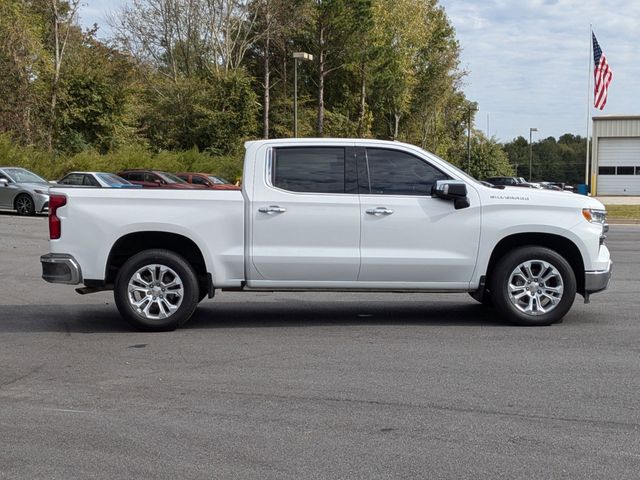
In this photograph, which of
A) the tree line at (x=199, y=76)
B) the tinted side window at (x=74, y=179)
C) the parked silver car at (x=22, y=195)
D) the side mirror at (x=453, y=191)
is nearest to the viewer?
the side mirror at (x=453, y=191)

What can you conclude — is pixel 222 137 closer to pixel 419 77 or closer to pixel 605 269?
pixel 419 77

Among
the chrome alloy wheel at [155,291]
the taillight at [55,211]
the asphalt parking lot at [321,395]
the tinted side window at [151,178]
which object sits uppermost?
the tinted side window at [151,178]

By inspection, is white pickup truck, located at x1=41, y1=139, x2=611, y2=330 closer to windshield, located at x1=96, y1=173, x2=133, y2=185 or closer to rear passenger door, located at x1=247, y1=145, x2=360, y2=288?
rear passenger door, located at x1=247, y1=145, x2=360, y2=288

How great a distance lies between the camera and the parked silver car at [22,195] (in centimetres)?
2672

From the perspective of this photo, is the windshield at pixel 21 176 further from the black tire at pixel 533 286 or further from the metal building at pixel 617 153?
the metal building at pixel 617 153

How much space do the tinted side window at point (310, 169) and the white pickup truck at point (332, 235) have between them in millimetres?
13

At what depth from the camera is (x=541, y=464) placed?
15.7ft

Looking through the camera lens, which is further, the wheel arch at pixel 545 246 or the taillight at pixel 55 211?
the wheel arch at pixel 545 246

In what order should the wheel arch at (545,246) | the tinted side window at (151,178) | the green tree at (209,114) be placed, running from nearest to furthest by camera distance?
the wheel arch at (545,246) < the tinted side window at (151,178) < the green tree at (209,114)

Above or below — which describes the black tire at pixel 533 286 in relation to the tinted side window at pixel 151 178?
below

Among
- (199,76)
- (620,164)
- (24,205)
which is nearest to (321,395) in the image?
(24,205)

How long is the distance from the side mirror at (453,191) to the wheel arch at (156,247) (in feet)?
8.32

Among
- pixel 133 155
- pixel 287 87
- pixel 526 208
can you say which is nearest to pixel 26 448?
pixel 526 208

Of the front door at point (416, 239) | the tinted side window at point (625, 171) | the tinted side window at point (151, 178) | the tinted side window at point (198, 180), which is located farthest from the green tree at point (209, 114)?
the front door at point (416, 239)
